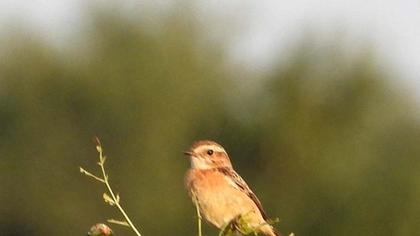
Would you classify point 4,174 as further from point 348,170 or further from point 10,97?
point 348,170

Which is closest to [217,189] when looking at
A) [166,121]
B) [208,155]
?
[208,155]

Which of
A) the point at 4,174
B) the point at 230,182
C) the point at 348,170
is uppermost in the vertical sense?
the point at 230,182

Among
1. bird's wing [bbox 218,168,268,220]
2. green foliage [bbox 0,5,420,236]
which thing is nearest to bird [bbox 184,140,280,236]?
bird's wing [bbox 218,168,268,220]

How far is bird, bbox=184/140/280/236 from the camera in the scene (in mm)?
12383

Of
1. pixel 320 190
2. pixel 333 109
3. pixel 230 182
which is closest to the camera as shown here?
pixel 230 182

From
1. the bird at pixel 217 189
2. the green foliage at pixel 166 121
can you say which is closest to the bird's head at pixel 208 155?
the bird at pixel 217 189

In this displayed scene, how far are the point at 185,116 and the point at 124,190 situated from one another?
9.90 feet

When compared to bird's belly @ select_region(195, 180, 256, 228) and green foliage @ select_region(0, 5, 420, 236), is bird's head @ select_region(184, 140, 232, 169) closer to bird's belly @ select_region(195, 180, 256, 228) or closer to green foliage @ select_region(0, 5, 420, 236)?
bird's belly @ select_region(195, 180, 256, 228)

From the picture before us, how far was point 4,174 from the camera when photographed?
49812 mm

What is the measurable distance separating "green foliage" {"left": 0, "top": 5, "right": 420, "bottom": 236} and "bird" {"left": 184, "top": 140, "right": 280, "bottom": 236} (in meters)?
32.1

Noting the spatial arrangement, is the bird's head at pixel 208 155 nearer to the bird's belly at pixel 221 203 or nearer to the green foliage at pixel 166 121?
the bird's belly at pixel 221 203

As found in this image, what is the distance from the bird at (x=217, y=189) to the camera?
12.4m

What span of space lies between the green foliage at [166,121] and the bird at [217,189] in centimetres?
3215

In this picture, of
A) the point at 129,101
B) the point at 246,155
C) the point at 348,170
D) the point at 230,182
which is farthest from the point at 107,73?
the point at 230,182
